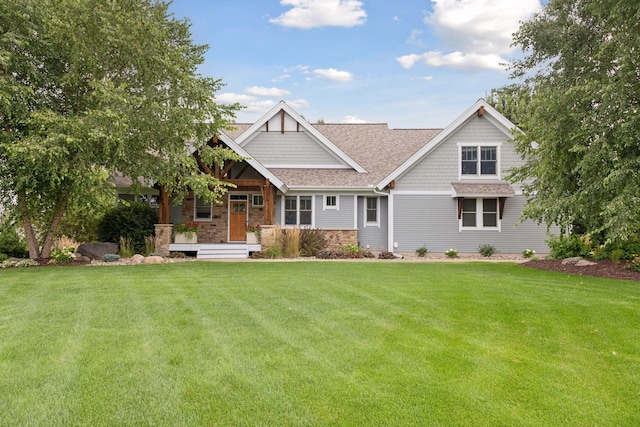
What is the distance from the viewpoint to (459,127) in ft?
65.6

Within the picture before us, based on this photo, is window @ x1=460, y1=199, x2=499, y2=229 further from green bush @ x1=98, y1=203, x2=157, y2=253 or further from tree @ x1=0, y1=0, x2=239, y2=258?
green bush @ x1=98, y1=203, x2=157, y2=253

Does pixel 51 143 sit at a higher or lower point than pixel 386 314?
higher

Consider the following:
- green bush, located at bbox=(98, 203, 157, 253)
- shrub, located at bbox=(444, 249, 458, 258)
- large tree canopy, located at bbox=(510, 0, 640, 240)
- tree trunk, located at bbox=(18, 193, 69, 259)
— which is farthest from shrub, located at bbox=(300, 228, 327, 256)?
tree trunk, located at bbox=(18, 193, 69, 259)

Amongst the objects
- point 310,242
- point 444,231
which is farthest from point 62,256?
point 444,231

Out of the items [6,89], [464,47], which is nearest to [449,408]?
[6,89]

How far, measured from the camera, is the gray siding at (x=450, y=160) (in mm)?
20047

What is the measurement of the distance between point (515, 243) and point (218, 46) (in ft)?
46.9

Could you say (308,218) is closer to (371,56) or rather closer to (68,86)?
(371,56)

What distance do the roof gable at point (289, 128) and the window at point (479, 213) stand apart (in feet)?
16.1

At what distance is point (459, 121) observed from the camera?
1977cm

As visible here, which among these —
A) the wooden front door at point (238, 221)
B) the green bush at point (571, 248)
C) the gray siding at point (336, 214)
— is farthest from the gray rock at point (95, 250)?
the green bush at point (571, 248)

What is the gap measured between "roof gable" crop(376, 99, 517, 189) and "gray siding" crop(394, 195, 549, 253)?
102 cm

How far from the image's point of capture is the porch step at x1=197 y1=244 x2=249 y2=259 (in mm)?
18531

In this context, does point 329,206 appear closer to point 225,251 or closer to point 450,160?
point 225,251
